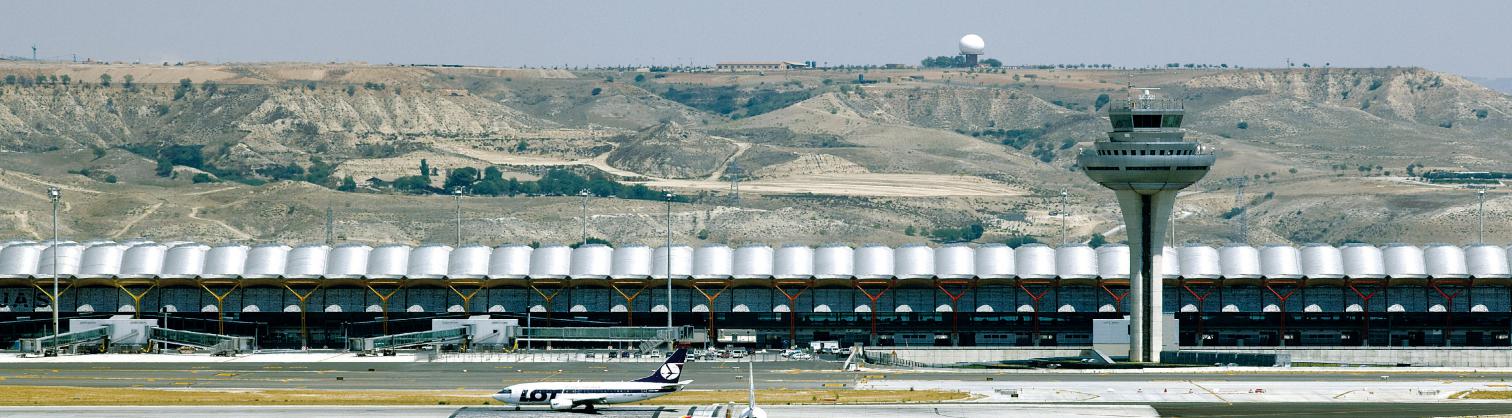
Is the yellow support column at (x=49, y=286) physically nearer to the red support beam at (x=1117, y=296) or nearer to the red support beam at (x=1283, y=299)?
the red support beam at (x=1117, y=296)

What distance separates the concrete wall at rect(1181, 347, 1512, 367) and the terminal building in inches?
688

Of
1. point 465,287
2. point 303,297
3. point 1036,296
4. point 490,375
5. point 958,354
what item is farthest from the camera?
point 303,297

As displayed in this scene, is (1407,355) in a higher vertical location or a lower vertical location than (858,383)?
higher

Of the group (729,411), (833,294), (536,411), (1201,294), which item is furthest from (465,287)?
(729,411)

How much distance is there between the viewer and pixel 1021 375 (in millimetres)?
127000

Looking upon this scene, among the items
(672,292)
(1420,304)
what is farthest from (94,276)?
(1420,304)

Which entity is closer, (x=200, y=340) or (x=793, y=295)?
(x=200, y=340)

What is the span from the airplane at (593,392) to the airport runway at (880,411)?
603 mm

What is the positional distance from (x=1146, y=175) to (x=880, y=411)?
1476 inches

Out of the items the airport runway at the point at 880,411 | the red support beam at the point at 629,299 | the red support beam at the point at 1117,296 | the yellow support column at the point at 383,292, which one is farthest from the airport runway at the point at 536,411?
the yellow support column at the point at 383,292

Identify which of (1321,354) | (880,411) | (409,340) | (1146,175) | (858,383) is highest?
(1146,175)

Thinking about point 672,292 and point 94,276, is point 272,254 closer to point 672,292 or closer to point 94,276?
point 94,276

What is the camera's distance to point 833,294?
16012 cm

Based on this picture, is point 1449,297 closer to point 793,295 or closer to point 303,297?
point 793,295
